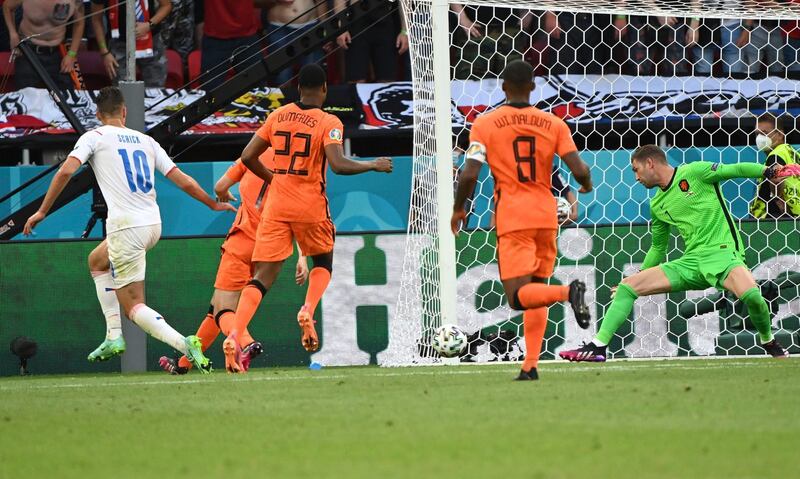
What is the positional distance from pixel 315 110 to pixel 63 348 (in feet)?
12.1

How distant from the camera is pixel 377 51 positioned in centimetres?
1670

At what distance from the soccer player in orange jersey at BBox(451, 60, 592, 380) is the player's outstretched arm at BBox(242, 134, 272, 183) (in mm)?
2068

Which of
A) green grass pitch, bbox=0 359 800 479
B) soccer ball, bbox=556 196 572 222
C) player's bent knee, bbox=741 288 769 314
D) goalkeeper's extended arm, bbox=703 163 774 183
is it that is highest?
goalkeeper's extended arm, bbox=703 163 774 183

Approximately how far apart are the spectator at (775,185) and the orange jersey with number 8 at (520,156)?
470cm

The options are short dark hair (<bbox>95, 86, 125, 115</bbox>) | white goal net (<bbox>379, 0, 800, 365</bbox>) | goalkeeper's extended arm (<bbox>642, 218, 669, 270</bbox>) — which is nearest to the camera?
short dark hair (<bbox>95, 86, 125, 115</bbox>)

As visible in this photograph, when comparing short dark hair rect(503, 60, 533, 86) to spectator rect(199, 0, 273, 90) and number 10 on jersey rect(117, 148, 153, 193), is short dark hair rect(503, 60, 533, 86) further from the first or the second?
spectator rect(199, 0, 273, 90)

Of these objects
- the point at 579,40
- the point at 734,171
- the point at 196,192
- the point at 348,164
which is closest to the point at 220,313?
the point at 196,192

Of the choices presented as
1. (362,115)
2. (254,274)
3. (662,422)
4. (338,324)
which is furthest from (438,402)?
(362,115)

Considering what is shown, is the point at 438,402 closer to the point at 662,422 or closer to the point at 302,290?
the point at 662,422

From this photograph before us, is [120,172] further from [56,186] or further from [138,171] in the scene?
[56,186]

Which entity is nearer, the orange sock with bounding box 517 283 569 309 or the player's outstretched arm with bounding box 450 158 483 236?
the orange sock with bounding box 517 283 569 309

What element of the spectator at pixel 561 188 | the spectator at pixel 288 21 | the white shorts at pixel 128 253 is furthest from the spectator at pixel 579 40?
the white shorts at pixel 128 253

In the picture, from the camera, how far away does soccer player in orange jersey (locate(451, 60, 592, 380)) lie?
8.27 meters

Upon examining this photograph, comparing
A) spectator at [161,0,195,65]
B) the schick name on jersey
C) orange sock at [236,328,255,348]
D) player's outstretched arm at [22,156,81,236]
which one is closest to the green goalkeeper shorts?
orange sock at [236,328,255,348]
